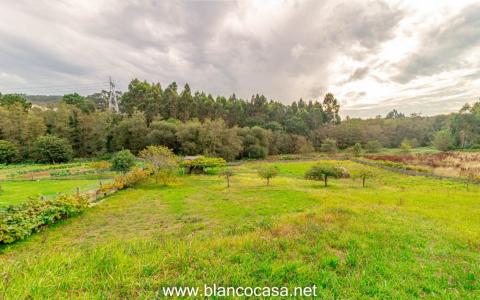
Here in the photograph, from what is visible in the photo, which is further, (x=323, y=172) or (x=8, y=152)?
(x=8, y=152)

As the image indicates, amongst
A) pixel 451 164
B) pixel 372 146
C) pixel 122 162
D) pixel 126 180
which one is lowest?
pixel 451 164

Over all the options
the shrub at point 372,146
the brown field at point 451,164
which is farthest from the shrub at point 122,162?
the shrub at point 372,146

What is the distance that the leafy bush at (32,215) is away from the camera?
26.4ft

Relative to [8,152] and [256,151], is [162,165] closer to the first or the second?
[256,151]

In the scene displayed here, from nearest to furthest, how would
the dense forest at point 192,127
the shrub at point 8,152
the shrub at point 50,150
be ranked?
the shrub at point 8,152
the shrub at point 50,150
the dense forest at point 192,127

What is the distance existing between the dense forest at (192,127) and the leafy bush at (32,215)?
32.2 meters

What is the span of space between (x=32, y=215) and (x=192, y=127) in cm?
3603

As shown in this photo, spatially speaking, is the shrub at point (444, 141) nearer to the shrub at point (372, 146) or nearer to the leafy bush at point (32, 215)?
the shrub at point (372, 146)

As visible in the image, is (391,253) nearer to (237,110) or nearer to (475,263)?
(475,263)

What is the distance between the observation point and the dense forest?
43219 millimetres

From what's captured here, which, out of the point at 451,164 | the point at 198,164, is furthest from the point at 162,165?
the point at 451,164

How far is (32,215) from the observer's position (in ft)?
30.9

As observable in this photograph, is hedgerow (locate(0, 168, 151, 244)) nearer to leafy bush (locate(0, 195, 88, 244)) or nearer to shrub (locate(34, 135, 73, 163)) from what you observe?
leafy bush (locate(0, 195, 88, 244))

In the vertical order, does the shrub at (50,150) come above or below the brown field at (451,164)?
above
